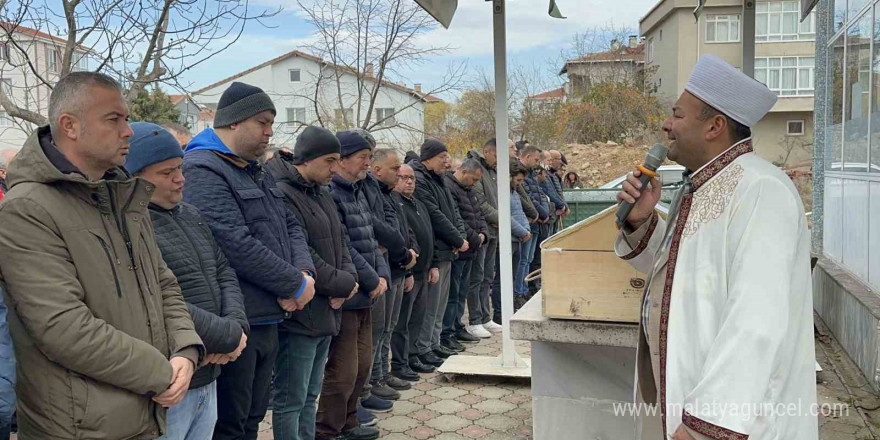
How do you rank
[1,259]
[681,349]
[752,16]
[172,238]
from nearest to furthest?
[1,259], [681,349], [172,238], [752,16]

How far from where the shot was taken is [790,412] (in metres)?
2.12

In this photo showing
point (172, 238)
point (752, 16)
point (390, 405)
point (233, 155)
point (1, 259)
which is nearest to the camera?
point (1, 259)

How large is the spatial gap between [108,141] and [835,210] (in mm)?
7442

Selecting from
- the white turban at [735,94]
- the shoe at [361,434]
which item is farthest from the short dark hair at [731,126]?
the shoe at [361,434]

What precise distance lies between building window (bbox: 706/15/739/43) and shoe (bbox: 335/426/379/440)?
39.8m

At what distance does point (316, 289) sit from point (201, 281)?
1.00 meters

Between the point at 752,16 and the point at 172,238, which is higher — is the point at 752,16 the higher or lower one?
the higher one

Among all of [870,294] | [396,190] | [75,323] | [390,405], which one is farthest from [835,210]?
[75,323]

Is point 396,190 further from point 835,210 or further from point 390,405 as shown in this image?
point 835,210

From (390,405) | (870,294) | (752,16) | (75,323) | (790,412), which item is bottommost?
(390,405)

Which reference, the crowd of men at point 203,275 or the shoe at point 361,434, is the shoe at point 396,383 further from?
the shoe at point 361,434

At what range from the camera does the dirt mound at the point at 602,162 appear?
85.7ft

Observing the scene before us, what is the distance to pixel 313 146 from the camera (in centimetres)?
400

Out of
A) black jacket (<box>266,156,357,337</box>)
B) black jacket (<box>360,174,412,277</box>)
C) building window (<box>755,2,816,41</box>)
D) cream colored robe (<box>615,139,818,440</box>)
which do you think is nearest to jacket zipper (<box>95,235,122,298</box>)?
black jacket (<box>266,156,357,337</box>)
